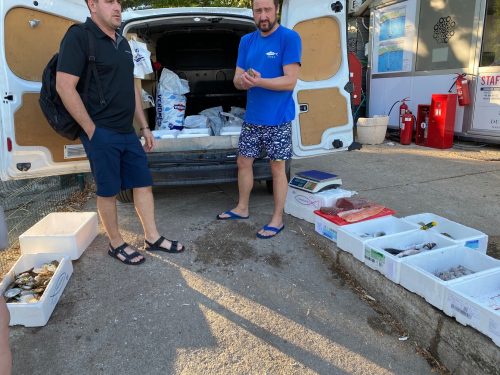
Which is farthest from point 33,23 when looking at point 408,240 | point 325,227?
point 408,240

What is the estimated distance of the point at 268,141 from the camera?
3418 mm

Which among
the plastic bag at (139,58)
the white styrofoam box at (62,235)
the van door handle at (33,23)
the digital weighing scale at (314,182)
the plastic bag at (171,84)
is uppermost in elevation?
the van door handle at (33,23)

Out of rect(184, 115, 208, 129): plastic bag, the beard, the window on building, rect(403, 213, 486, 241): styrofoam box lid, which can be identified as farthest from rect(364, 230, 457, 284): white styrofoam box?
the window on building

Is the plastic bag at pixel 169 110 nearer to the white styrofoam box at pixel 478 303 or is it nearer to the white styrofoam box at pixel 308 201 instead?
the white styrofoam box at pixel 308 201

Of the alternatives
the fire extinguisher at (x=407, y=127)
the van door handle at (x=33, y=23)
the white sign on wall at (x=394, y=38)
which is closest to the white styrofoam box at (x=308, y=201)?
the van door handle at (x=33, y=23)

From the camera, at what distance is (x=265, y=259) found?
10.4ft

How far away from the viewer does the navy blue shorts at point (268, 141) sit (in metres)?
3.39

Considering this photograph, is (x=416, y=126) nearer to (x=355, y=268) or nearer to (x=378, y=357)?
(x=355, y=268)

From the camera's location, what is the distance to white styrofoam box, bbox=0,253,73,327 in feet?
7.74

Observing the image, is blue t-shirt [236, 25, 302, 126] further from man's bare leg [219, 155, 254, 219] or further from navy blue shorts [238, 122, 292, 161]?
man's bare leg [219, 155, 254, 219]

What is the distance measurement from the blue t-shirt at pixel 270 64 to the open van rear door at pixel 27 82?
1602 mm

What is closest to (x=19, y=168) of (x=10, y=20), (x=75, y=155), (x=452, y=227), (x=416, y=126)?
(x=75, y=155)

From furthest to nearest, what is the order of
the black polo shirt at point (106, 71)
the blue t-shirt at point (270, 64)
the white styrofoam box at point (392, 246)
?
the blue t-shirt at point (270, 64) → the black polo shirt at point (106, 71) → the white styrofoam box at point (392, 246)

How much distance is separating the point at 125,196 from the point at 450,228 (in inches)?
121
